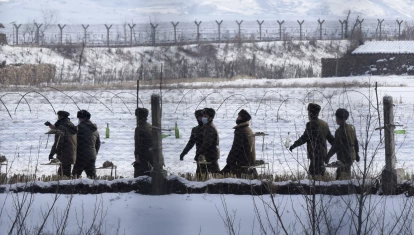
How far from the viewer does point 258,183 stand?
711cm

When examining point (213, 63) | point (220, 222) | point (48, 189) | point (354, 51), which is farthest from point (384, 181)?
point (213, 63)

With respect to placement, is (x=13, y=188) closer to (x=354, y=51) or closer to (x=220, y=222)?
(x=220, y=222)

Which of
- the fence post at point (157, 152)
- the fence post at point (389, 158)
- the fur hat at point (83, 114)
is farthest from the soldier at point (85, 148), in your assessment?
the fence post at point (389, 158)

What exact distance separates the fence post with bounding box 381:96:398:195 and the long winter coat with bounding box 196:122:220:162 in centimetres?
199

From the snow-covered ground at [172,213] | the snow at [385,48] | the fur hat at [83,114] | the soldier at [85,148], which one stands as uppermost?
the snow at [385,48]

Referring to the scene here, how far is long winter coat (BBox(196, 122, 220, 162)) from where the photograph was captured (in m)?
8.25

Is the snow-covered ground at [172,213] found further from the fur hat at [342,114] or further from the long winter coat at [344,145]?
the fur hat at [342,114]

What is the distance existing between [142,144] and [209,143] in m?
0.74

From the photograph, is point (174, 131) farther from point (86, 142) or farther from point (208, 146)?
point (208, 146)

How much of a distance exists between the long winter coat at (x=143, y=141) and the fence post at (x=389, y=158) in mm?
2488

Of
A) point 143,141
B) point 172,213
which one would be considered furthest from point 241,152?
point 172,213

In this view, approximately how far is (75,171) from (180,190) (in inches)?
70.6

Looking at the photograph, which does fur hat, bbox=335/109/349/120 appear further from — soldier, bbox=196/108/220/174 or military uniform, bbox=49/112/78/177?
military uniform, bbox=49/112/78/177

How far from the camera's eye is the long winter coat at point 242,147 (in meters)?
8.05
